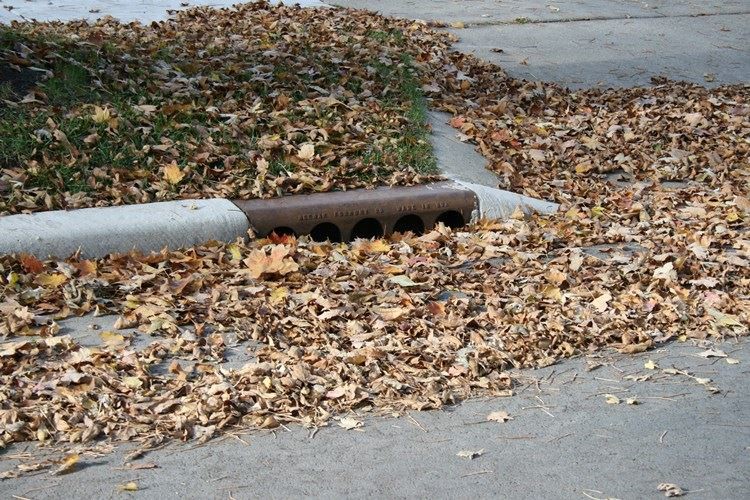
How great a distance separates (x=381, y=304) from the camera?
565cm

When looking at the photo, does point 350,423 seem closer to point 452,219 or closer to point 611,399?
point 611,399

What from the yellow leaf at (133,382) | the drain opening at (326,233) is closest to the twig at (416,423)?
the yellow leaf at (133,382)

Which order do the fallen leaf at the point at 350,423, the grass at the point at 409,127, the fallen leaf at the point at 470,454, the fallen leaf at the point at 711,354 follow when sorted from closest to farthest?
the fallen leaf at the point at 470,454
the fallen leaf at the point at 350,423
the fallen leaf at the point at 711,354
the grass at the point at 409,127

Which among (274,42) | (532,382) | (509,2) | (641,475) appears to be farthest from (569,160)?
(509,2)

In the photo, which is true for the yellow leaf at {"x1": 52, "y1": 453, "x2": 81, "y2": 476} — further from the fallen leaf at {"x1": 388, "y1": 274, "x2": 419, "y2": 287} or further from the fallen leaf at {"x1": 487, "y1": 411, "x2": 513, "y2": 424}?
the fallen leaf at {"x1": 388, "y1": 274, "x2": 419, "y2": 287}

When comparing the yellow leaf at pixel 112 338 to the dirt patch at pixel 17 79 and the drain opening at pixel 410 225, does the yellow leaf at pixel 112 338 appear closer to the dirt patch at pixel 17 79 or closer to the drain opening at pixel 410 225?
A: the drain opening at pixel 410 225

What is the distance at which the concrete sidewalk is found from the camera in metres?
10.8

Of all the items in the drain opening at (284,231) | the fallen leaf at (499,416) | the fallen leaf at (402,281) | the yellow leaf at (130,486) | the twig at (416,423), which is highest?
the drain opening at (284,231)

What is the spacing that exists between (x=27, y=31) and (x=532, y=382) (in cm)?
608

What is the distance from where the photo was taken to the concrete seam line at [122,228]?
5945 millimetres

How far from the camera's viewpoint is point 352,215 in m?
6.98

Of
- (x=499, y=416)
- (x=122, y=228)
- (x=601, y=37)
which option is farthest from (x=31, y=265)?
(x=601, y=37)

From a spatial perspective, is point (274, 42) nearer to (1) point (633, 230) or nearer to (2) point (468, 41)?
(2) point (468, 41)

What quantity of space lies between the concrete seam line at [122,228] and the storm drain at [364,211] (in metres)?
0.25
